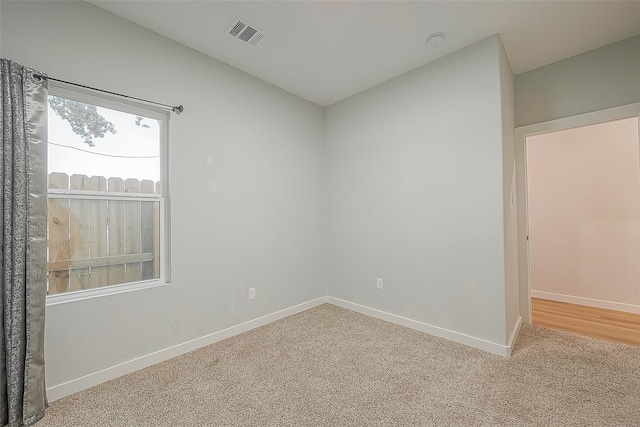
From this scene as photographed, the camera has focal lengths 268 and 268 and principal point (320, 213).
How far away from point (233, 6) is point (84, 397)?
2820 millimetres

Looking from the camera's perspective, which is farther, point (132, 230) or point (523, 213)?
point (523, 213)

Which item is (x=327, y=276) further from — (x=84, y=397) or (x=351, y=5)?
(x=351, y=5)

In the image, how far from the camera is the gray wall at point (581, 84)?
2.29m

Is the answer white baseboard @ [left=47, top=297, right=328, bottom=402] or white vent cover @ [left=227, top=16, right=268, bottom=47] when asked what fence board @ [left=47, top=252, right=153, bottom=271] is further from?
white vent cover @ [left=227, top=16, right=268, bottom=47]

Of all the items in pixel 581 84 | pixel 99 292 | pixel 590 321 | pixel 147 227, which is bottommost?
pixel 590 321

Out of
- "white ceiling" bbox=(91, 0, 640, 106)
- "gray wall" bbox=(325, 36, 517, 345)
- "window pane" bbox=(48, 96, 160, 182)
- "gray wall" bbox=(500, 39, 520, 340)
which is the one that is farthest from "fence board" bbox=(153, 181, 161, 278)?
"gray wall" bbox=(500, 39, 520, 340)

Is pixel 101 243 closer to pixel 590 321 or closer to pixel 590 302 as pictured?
pixel 590 321

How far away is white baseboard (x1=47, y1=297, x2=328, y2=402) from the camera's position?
5.69ft

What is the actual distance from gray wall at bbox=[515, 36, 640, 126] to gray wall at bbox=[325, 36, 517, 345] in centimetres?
46

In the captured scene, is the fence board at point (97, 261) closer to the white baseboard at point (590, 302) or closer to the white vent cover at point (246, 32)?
the white vent cover at point (246, 32)

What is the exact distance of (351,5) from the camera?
6.26 feet

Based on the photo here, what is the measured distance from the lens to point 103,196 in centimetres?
199

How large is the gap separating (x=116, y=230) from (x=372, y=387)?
2207 millimetres

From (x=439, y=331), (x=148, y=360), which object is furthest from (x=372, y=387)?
(x=148, y=360)
